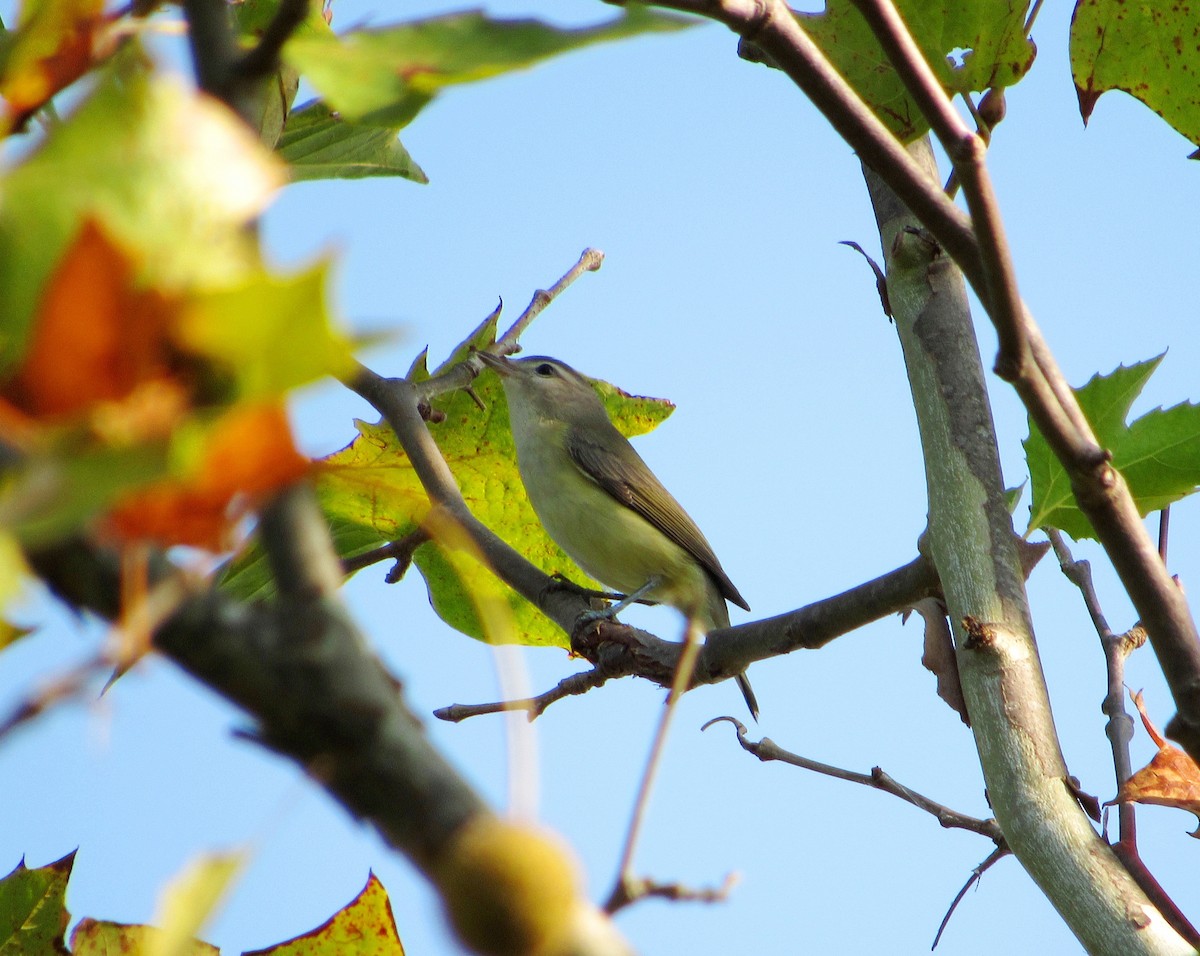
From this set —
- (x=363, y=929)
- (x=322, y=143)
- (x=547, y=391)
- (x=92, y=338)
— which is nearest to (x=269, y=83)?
(x=322, y=143)

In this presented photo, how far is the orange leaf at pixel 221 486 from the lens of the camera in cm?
62

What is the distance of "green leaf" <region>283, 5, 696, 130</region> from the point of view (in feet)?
2.84

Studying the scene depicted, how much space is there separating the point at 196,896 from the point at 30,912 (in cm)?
142

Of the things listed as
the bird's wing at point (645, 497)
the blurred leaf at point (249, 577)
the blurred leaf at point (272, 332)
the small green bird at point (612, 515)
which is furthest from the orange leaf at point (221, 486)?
the bird's wing at point (645, 497)

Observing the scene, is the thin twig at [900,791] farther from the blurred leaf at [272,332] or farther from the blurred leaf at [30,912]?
the blurred leaf at [272,332]

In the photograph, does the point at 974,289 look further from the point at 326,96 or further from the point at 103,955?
the point at 103,955

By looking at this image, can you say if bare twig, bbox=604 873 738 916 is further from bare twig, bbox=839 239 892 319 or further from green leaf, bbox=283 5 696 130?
bare twig, bbox=839 239 892 319

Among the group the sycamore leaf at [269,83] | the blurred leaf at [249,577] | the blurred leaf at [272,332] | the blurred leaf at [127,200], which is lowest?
the blurred leaf at [272,332]

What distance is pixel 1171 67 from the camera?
8.02 ft

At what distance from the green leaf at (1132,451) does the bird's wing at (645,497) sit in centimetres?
388

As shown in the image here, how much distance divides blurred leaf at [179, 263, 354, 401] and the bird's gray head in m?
6.11

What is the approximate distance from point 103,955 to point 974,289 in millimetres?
1472

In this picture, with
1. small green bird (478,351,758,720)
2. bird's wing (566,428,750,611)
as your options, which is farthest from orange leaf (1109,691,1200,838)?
bird's wing (566,428,750,611)

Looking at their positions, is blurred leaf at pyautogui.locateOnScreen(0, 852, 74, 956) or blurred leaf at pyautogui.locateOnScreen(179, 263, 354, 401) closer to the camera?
blurred leaf at pyautogui.locateOnScreen(179, 263, 354, 401)
